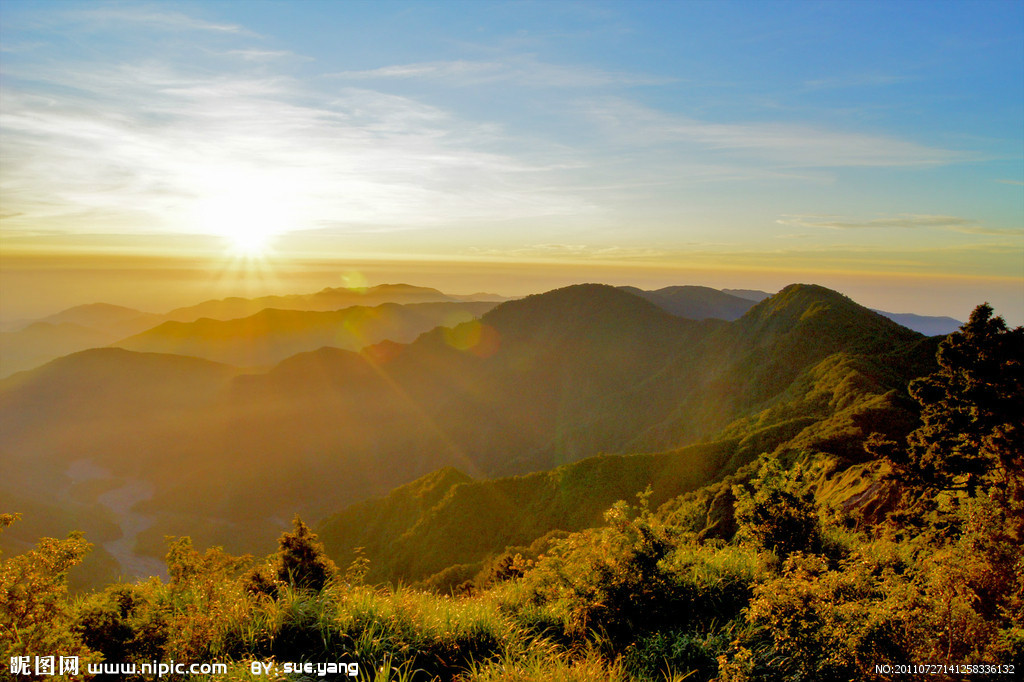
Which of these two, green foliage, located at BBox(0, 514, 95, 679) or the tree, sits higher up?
green foliage, located at BBox(0, 514, 95, 679)

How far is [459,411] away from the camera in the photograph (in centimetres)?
14200

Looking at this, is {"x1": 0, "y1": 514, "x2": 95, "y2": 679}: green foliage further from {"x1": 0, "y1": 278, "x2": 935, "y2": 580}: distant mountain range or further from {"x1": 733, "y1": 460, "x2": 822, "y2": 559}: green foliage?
{"x1": 0, "y1": 278, "x2": 935, "y2": 580}: distant mountain range

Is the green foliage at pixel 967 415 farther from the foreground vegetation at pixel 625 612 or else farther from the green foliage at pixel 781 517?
the foreground vegetation at pixel 625 612

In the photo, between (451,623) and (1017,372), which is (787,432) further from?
(451,623)

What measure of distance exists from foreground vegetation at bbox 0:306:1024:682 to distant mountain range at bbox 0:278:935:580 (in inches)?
1138

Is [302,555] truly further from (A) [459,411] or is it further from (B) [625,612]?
(A) [459,411]

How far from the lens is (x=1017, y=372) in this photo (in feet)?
50.5

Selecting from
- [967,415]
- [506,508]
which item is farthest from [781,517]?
[506,508]

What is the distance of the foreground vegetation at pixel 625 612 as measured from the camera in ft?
18.2

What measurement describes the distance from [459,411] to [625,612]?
13559 centimetres

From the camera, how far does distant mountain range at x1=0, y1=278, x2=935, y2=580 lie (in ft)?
165

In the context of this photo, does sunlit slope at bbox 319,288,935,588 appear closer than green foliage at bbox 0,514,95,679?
No

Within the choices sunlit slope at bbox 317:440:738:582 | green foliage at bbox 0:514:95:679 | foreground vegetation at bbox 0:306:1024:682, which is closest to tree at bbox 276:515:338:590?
foreground vegetation at bbox 0:306:1024:682

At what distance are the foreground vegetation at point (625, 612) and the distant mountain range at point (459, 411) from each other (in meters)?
28.9
